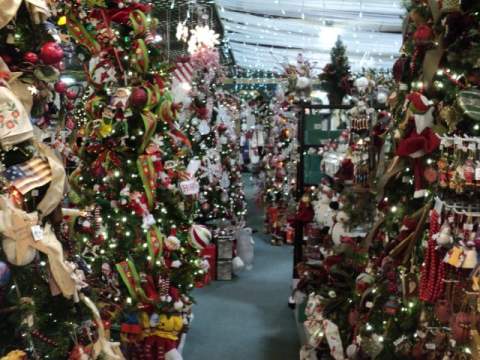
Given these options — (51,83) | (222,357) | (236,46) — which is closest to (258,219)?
(236,46)

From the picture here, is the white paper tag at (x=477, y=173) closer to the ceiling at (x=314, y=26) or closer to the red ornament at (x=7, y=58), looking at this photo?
the red ornament at (x=7, y=58)

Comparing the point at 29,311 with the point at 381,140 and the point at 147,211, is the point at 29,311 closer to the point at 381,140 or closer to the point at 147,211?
the point at 147,211

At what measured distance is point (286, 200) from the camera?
11.3m

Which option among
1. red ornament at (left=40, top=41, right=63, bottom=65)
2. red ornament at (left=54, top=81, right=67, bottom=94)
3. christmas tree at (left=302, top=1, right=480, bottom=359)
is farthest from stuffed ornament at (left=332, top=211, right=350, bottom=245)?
red ornament at (left=40, top=41, right=63, bottom=65)

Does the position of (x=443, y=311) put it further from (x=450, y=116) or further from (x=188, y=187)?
(x=188, y=187)

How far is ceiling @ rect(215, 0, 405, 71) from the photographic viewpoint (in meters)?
6.88

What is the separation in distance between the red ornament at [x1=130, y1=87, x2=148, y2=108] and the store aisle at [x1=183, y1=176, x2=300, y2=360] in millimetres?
2387

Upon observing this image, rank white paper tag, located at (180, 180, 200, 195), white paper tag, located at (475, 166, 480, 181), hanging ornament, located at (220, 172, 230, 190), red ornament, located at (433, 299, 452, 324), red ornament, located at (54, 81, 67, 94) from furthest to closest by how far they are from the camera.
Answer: hanging ornament, located at (220, 172, 230, 190) < white paper tag, located at (180, 180, 200, 195) < red ornament, located at (433, 299, 452, 324) < white paper tag, located at (475, 166, 480, 181) < red ornament, located at (54, 81, 67, 94)

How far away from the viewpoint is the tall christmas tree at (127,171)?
4480 mm

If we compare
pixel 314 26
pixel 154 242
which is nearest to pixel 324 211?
pixel 154 242

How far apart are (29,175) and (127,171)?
2.66 metres

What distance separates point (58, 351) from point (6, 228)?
0.54m

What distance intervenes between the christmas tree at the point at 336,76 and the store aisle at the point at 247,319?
8.31ft

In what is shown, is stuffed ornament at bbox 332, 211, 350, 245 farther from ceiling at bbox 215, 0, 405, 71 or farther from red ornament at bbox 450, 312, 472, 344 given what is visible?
ceiling at bbox 215, 0, 405, 71
